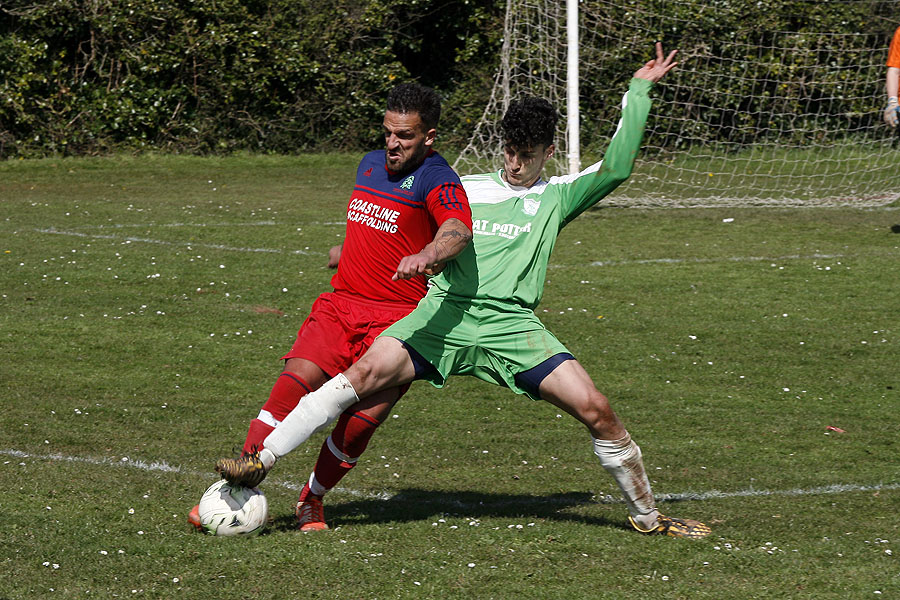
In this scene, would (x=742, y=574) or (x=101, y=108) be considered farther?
(x=101, y=108)

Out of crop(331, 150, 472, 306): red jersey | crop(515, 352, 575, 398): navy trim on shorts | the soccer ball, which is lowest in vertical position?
the soccer ball

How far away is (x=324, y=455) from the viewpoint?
5.59m

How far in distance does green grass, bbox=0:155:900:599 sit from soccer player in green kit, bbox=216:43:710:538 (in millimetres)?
417

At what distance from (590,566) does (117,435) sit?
3.57 metres

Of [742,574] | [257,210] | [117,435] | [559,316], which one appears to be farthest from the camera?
[257,210]

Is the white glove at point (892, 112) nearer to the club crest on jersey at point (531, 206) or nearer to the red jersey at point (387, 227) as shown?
the club crest on jersey at point (531, 206)

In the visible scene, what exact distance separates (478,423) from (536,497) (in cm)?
155

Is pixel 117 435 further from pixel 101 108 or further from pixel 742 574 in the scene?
pixel 101 108

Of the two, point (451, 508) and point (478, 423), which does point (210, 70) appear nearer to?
point (478, 423)

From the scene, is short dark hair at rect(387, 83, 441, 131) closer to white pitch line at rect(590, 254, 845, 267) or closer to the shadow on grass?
the shadow on grass

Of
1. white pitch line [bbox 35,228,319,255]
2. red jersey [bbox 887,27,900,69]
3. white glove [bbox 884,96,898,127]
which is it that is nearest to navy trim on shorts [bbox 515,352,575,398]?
white pitch line [bbox 35,228,319,255]

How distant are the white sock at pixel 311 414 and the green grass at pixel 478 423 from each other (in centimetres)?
47

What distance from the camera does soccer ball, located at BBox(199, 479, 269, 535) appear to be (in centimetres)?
501

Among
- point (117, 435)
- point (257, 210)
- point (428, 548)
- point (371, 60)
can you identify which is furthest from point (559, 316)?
point (371, 60)
